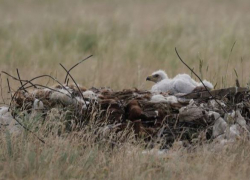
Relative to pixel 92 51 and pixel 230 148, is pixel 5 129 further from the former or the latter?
pixel 92 51

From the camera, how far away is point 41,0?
30219 millimetres

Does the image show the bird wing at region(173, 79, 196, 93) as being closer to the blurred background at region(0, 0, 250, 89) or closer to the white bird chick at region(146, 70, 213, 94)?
the white bird chick at region(146, 70, 213, 94)

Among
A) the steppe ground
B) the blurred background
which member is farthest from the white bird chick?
the blurred background

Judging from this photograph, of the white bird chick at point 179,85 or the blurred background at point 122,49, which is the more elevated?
the blurred background at point 122,49

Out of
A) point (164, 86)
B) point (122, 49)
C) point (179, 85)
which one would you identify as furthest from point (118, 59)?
point (179, 85)

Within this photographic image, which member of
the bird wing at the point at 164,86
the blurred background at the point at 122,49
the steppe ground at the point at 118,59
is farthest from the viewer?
the blurred background at the point at 122,49

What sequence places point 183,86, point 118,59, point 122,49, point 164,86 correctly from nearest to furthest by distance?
point 183,86, point 164,86, point 118,59, point 122,49

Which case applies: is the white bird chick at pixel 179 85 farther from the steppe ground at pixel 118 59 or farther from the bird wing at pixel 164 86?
the steppe ground at pixel 118 59

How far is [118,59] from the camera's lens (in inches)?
563

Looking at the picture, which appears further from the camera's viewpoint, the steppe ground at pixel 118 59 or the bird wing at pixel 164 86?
the bird wing at pixel 164 86

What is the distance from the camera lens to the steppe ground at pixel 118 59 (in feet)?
20.9

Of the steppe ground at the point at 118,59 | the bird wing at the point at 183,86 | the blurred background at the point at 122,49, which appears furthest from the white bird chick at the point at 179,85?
the blurred background at the point at 122,49

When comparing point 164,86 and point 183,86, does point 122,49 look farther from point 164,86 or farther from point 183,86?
point 183,86

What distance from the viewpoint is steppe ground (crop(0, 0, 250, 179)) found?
251 inches
